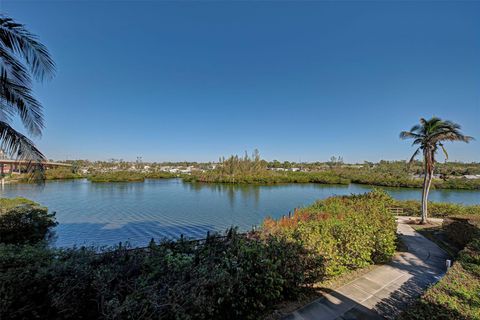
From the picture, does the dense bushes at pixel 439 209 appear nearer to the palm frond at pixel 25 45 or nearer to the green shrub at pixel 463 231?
the green shrub at pixel 463 231

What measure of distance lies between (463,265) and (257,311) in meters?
4.11

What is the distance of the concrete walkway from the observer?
3363 millimetres

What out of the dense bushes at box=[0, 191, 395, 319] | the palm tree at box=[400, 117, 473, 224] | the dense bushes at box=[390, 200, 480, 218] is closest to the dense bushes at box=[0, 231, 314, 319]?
the dense bushes at box=[0, 191, 395, 319]

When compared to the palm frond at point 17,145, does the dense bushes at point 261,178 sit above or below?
below

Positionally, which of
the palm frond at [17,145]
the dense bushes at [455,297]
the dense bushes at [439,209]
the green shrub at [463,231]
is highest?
the palm frond at [17,145]

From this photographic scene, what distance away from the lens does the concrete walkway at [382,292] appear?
3363 millimetres

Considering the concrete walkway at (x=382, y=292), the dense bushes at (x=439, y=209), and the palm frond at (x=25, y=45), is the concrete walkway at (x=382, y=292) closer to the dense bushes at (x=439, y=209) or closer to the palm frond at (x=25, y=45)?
the palm frond at (x=25, y=45)

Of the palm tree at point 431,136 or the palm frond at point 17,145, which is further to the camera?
the palm tree at point 431,136

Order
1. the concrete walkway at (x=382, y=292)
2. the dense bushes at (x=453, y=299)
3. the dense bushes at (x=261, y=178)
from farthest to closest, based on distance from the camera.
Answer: the dense bushes at (x=261, y=178) → the concrete walkway at (x=382, y=292) → the dense bushes at (x=453, y=299)

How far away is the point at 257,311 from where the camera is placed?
3088 mm

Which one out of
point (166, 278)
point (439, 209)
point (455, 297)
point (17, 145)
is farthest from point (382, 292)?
point (439, 209)

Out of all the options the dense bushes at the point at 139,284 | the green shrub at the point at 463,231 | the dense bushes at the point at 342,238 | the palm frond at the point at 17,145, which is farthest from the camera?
the green shrub at the point at 463,231

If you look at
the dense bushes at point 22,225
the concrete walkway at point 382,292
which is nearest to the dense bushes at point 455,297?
the concrete walkway at point 382,292

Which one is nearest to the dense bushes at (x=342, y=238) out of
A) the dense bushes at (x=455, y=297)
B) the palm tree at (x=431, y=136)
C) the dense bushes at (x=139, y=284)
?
the dense bushes at (x=139, y=284)
